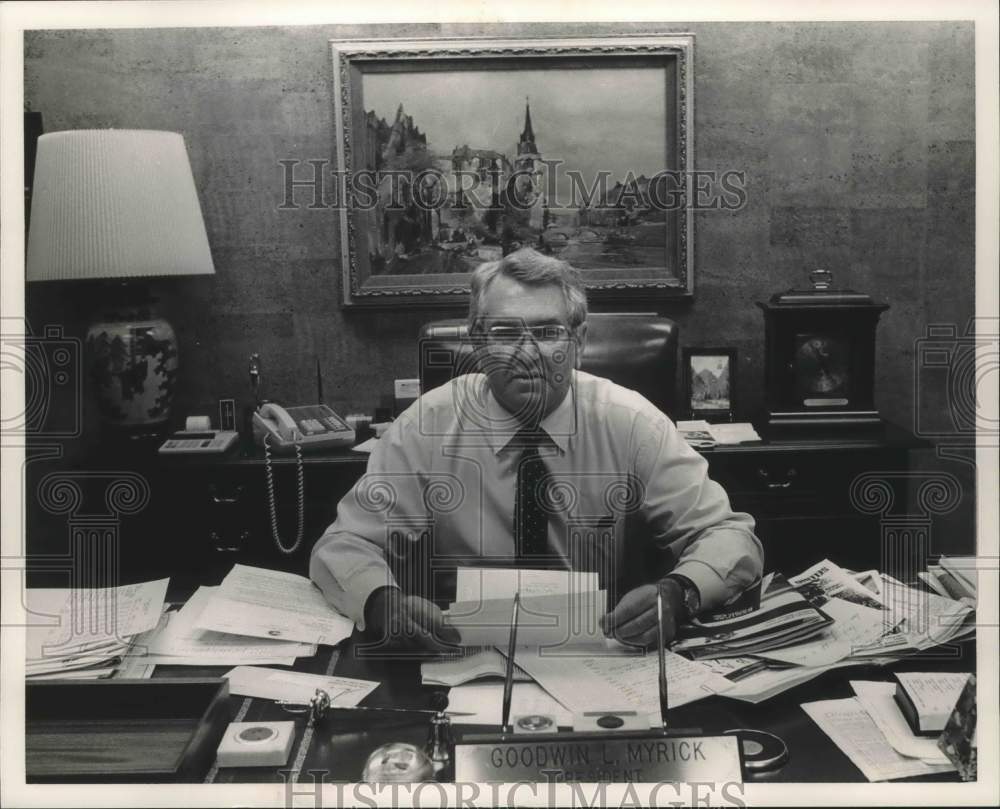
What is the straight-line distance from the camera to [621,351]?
2.11m

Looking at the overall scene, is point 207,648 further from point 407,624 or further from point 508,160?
point 508,160

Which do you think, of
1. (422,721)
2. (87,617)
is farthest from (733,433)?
(87,617)

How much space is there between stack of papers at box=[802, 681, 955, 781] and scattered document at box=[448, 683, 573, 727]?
1.05 feet

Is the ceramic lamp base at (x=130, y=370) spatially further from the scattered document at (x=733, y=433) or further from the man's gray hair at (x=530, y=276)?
the scattered document at (x=733, y=433)

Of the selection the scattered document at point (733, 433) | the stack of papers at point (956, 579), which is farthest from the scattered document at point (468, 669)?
the scattered document at point (733, 433)

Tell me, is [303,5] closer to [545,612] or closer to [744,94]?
[545,612]

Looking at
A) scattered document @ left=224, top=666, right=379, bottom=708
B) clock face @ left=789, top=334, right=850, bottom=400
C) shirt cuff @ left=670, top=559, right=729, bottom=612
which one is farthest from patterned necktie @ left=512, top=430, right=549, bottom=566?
clock face @ left=789, top=334, right=850, bottom=400

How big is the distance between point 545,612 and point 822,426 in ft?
4.74

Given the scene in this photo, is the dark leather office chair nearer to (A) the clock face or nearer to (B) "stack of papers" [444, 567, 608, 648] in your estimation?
(A) the clock face

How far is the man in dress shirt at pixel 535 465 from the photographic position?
1.76m

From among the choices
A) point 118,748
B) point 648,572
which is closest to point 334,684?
point 118,748

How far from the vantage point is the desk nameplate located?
1.11 m

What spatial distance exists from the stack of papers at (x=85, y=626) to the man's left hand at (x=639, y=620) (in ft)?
2.31

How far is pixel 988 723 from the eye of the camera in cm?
A: 131
